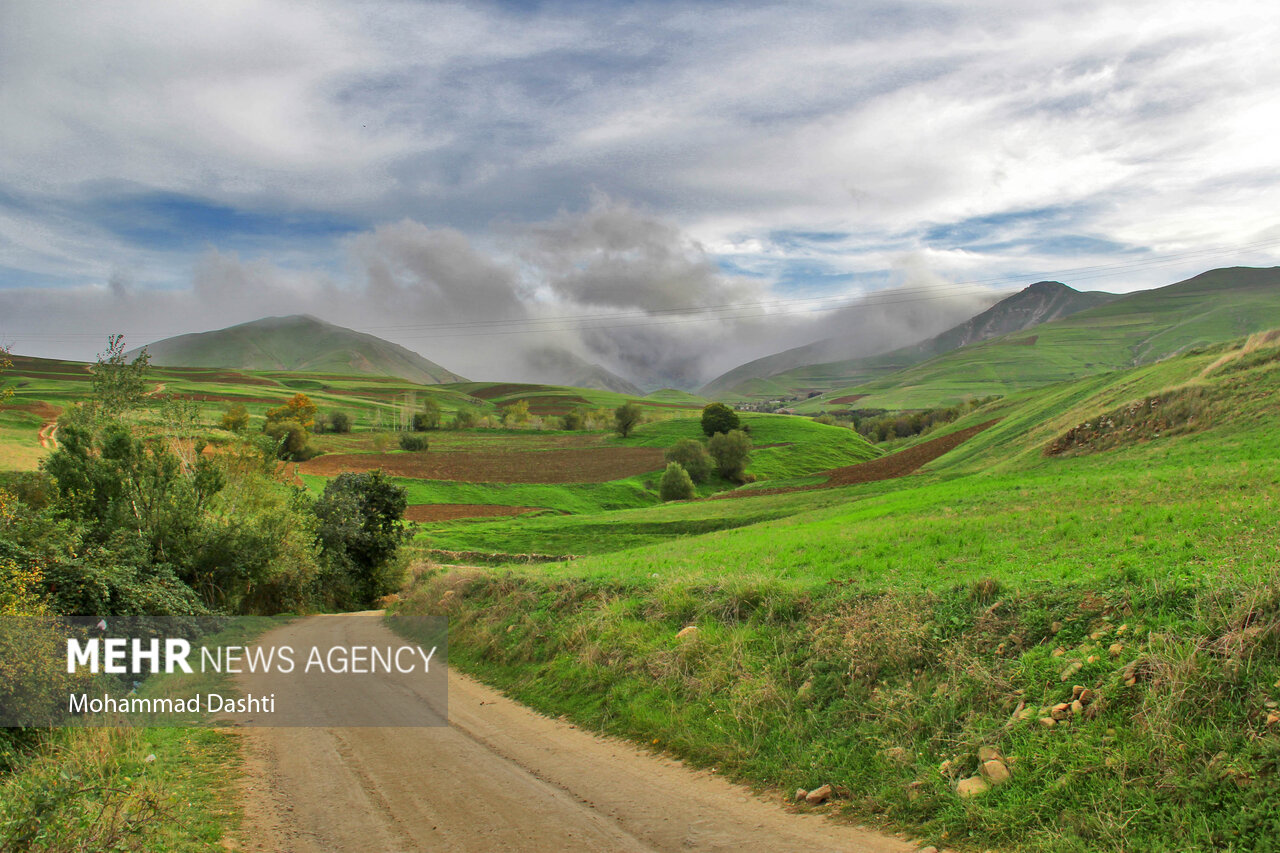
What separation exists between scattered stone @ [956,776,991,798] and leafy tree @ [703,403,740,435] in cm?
12086

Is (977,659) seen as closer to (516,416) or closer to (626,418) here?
(626,418)

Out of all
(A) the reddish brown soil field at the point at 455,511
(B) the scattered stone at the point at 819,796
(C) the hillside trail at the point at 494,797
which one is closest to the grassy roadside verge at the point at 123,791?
(C) the hillside trail at the point at 494,797

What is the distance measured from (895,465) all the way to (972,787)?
54394 millimetres

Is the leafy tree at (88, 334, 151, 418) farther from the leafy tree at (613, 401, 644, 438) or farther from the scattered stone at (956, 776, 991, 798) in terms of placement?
the leafy tree at (613, 401, 644, 438)

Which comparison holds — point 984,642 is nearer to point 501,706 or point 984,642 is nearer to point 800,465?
point 501,706

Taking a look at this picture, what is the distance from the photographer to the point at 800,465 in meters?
113

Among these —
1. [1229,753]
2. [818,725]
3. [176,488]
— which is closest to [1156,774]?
[1229,753]

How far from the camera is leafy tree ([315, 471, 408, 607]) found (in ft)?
131

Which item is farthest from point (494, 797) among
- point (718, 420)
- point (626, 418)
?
point (626, 418)

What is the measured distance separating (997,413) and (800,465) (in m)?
47.0

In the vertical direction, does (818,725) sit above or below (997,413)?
below

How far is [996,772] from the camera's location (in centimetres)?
732

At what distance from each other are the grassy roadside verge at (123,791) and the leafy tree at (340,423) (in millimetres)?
130051

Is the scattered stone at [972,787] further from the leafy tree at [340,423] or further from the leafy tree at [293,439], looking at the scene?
the leafy tree at [340,423]
